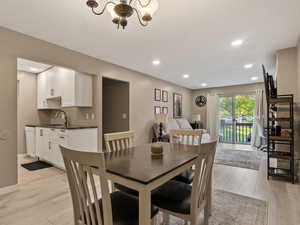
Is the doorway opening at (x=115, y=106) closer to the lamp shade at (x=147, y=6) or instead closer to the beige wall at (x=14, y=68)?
the beige wall at (x=14, y=68)

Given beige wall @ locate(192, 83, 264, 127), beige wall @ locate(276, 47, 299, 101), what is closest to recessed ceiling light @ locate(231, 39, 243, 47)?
beige wall @ locate(276, 47, 299, 101)

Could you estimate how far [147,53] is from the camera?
3.26 meters

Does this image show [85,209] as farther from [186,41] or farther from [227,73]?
[227,73]

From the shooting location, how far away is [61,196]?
2246mm

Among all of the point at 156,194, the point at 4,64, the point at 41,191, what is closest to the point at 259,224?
the point at 156,194

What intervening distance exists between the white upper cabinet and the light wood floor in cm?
153

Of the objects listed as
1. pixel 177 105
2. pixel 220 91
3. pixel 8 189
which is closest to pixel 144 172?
pixel 8 189

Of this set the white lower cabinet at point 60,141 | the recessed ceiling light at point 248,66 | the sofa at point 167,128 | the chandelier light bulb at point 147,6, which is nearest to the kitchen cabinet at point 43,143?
the white lower cabinet at point 60,141

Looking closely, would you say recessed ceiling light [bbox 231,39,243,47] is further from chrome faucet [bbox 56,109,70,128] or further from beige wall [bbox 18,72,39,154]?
beige wall [bbox 18,72,39,154]

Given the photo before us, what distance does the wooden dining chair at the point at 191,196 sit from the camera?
1177mm

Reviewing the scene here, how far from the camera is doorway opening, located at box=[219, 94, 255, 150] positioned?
6.34 m

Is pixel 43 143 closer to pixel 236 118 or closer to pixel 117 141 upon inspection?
pixel 117 141

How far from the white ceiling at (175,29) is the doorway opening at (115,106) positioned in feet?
3.17

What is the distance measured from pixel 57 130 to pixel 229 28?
3.58 metres
